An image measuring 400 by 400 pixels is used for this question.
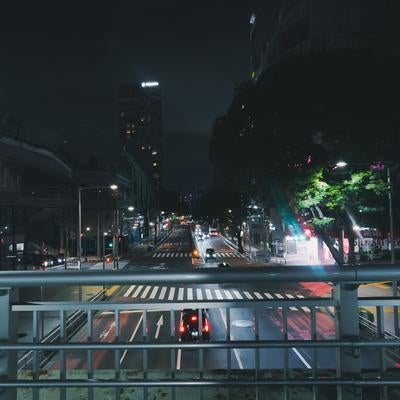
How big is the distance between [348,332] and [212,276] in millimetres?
1159

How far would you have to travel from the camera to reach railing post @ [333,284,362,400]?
10.7 ft

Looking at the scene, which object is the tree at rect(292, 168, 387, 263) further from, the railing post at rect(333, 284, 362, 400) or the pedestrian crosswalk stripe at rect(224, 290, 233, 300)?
the railing post at rect(333, 284, 362, 400)

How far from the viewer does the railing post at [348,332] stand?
129 inches

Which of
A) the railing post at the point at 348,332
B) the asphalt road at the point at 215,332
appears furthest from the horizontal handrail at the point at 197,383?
the asphalt road at the point at 215,332

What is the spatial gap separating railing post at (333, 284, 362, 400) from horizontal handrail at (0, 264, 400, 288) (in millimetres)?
272

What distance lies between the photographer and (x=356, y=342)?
3.08 m

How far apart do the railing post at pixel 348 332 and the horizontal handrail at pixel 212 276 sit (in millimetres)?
272

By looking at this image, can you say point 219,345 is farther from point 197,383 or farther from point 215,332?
point 215,332

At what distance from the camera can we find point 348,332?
328cm

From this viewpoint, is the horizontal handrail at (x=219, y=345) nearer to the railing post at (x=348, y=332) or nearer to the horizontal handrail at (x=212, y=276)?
the railing post at (x=348, y=332)

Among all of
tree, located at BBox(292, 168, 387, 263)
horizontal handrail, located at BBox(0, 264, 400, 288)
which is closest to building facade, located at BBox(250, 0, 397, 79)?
tree, located at BBox(292, 168, 387, 263)

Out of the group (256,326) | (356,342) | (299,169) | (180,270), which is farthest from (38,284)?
(299,169)

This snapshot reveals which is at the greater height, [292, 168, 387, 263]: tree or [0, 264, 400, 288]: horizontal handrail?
[292, 168, 387, 263]: tree

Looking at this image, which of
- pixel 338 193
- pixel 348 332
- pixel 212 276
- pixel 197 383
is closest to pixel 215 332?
pixel 338 193
